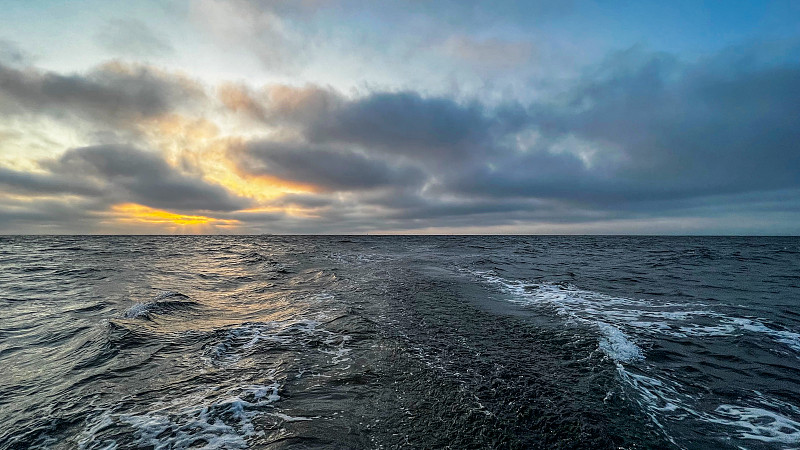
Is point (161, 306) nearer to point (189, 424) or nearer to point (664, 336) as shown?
point (189, 424)

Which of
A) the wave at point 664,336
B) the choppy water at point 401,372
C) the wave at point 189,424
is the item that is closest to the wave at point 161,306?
the choppy water at point 401,372

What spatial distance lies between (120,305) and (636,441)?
15805 millimetres

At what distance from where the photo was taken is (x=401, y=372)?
627 centimetres

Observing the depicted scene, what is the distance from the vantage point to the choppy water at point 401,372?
4434 mm

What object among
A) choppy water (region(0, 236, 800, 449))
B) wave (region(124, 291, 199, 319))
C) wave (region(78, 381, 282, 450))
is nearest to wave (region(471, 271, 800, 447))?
choppy water (region(0, 236, 800, 449))

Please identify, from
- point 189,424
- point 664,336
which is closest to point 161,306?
point 189,424

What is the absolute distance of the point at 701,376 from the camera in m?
6.25

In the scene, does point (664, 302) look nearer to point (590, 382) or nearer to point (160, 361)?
point (590, 382)

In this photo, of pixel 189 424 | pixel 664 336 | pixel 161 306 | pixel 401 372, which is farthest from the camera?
pixel 161 306

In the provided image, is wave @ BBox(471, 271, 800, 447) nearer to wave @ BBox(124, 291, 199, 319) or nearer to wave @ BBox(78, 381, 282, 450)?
wave @ BBox(78, 381, 282, 450)

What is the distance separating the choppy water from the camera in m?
4.43

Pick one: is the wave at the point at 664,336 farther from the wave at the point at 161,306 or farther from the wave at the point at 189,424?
the wave at the point at 161,306

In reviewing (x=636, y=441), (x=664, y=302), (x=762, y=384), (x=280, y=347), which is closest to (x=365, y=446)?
(x=636, y=441)

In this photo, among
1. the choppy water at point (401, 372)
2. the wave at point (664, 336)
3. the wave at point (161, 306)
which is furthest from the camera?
the wave at point (161, 306)
